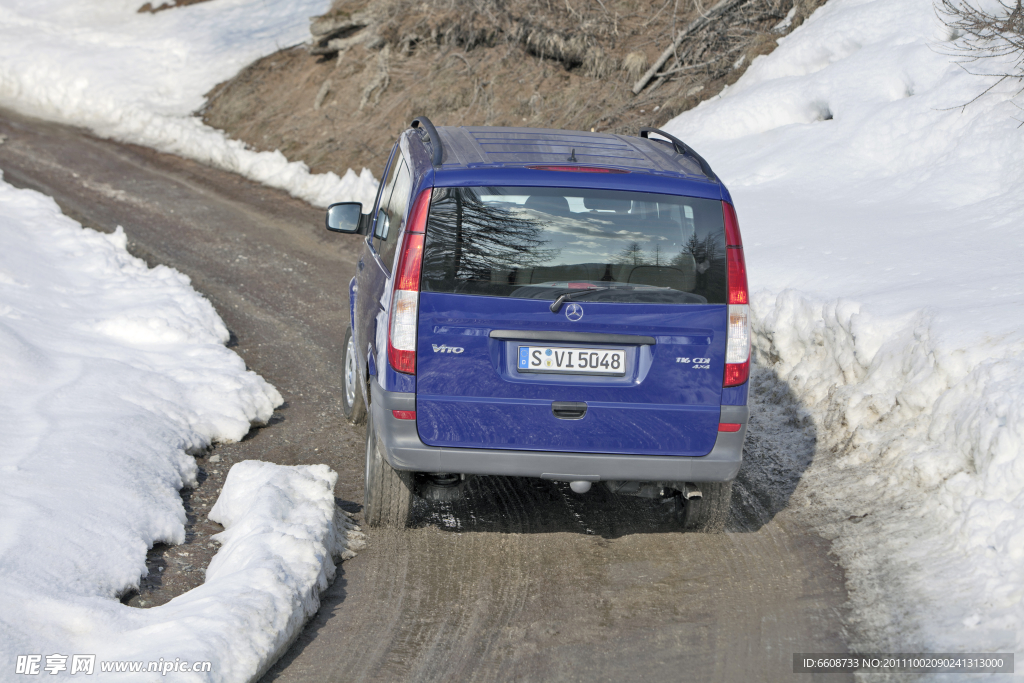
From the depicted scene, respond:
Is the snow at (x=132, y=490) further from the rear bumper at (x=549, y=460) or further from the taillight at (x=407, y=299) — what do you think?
the taillight at (x=407, y=299)

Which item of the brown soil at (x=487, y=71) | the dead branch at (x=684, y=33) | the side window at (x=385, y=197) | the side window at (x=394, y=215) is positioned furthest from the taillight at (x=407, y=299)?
the dead branch at (x=684, y=33)

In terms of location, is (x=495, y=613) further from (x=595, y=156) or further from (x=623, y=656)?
(x=595, y=156)

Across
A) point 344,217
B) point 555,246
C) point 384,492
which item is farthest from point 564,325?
point 344,217

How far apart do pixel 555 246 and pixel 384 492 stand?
1691mm

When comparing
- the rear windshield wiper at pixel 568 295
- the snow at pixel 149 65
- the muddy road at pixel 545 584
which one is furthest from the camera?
→ the snow at pixel 149 65

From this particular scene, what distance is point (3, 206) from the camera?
11.7 m

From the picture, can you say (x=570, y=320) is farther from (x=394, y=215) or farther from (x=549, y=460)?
(x=394, y=215)

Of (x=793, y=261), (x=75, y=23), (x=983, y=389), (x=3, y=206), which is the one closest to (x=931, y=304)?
(x=983, y=389)

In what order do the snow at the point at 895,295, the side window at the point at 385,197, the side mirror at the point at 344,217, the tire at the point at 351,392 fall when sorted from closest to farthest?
the snow at the point at 895,295 → the side window at the point at 385,197 → the side mirror at the point at 344,217 → the tire at the point at 351,392

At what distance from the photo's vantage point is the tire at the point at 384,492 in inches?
194

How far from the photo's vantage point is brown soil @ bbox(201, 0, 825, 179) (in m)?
→ 14.8

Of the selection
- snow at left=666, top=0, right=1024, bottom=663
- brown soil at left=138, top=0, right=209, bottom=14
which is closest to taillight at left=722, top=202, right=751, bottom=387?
snow at left=666, top=0, right=1024, bottom=663

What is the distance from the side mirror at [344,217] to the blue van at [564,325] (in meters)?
1.69

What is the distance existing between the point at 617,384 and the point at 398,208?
5.62 feet
